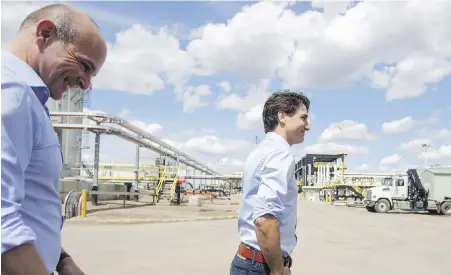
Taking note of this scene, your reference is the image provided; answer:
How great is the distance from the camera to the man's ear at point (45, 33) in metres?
1.55

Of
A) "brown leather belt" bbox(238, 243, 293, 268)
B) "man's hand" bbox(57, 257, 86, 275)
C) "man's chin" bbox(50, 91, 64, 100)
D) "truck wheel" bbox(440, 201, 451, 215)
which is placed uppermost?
"man's chin" bbox(50, 91, 64, 100)

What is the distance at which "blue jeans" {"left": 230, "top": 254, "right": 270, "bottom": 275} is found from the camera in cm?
275

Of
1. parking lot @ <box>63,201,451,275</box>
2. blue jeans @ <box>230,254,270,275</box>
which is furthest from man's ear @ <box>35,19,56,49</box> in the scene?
parking lot @ <box>63,201,451,275</box>

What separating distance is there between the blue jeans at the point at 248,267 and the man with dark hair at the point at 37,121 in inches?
52.4

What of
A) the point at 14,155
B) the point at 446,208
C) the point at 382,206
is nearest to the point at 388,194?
the point at 382,206

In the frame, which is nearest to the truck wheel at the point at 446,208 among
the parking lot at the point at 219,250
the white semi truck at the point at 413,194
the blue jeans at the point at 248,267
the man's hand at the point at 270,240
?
the white semi truck at the point at 413,194

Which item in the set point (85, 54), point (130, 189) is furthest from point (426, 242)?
point (130, 189)

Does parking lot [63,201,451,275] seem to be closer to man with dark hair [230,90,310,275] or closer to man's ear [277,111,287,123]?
man with dark hair [230,90,310,275]

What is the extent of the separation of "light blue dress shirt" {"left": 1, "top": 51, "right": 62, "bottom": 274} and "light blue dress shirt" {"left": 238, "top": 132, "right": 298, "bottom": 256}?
4.27ft

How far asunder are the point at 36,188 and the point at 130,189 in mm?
36214

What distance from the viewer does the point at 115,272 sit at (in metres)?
7.91

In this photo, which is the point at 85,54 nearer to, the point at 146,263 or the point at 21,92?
the point at 21,92

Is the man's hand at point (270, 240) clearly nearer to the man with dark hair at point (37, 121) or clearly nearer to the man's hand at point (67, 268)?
the man's hand at point (67, 268)

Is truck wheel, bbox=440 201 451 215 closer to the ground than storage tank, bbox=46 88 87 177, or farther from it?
closer to the ground
